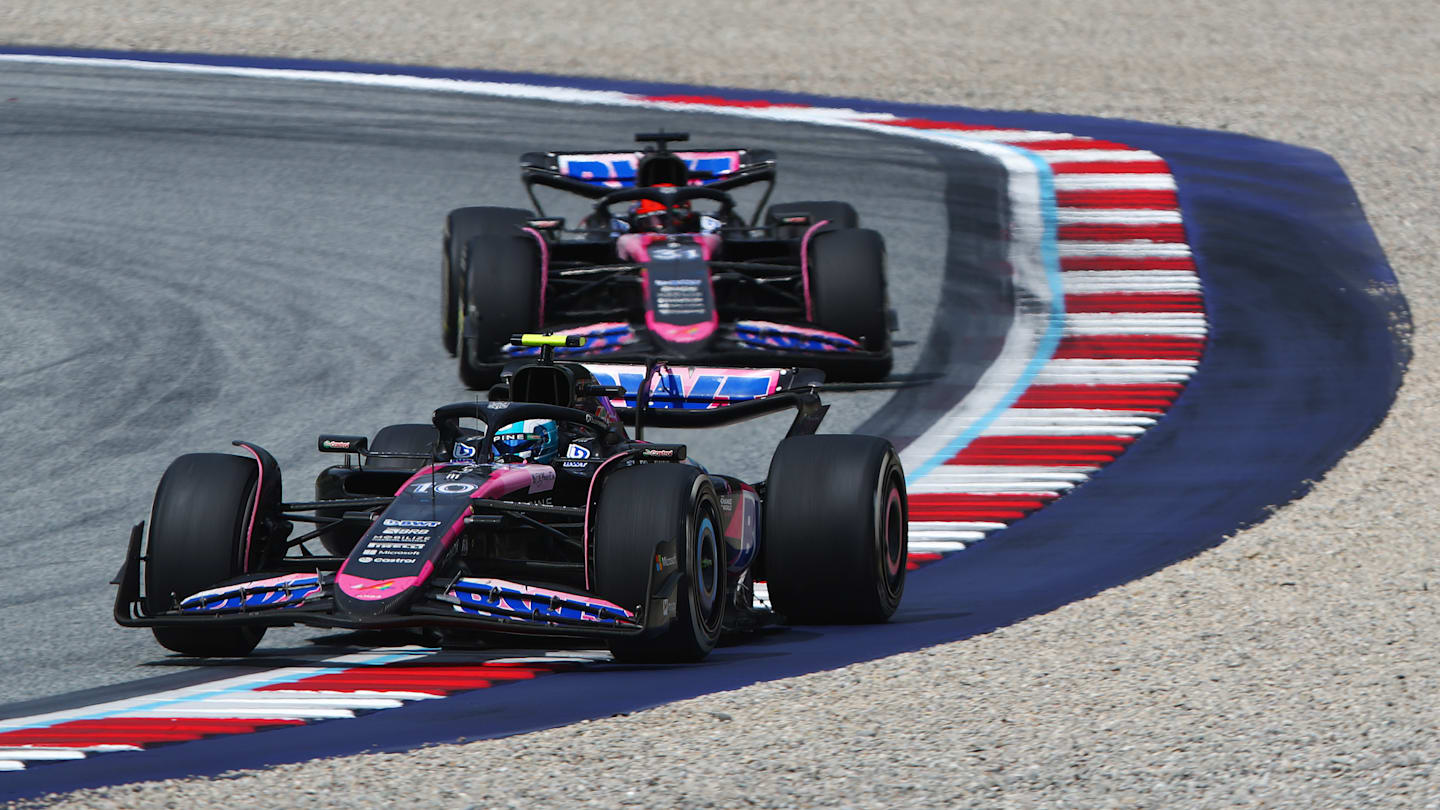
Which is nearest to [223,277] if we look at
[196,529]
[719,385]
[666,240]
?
[666,240]

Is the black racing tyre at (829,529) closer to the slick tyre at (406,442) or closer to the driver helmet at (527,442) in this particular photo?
the driver helmet at (527,442)

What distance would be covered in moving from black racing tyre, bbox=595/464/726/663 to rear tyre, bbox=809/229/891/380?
642 centimetres

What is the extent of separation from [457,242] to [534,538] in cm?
762

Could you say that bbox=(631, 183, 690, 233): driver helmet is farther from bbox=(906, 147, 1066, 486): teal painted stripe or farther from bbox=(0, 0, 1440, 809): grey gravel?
bbox=(0, 0, 1440, 809): grey gravel

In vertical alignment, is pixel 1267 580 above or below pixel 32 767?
below

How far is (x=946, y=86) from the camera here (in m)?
26.6

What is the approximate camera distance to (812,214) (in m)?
17.2

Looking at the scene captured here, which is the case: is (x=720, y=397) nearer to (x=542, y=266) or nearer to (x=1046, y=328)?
(x=542, y=266)

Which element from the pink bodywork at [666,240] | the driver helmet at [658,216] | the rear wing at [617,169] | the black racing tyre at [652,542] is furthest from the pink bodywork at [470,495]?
the rear wing at [617,169]

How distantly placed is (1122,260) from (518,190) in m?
5.86

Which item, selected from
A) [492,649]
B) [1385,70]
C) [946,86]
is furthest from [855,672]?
[1385,70]

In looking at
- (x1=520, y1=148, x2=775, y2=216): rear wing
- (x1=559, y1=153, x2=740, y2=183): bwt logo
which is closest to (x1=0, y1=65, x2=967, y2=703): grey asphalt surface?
(x1=520, y1=148, x2=775, y2=216): rear wing

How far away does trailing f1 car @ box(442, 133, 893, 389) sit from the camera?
15.0 meters

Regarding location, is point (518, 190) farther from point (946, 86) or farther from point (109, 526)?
point (109, 526)
